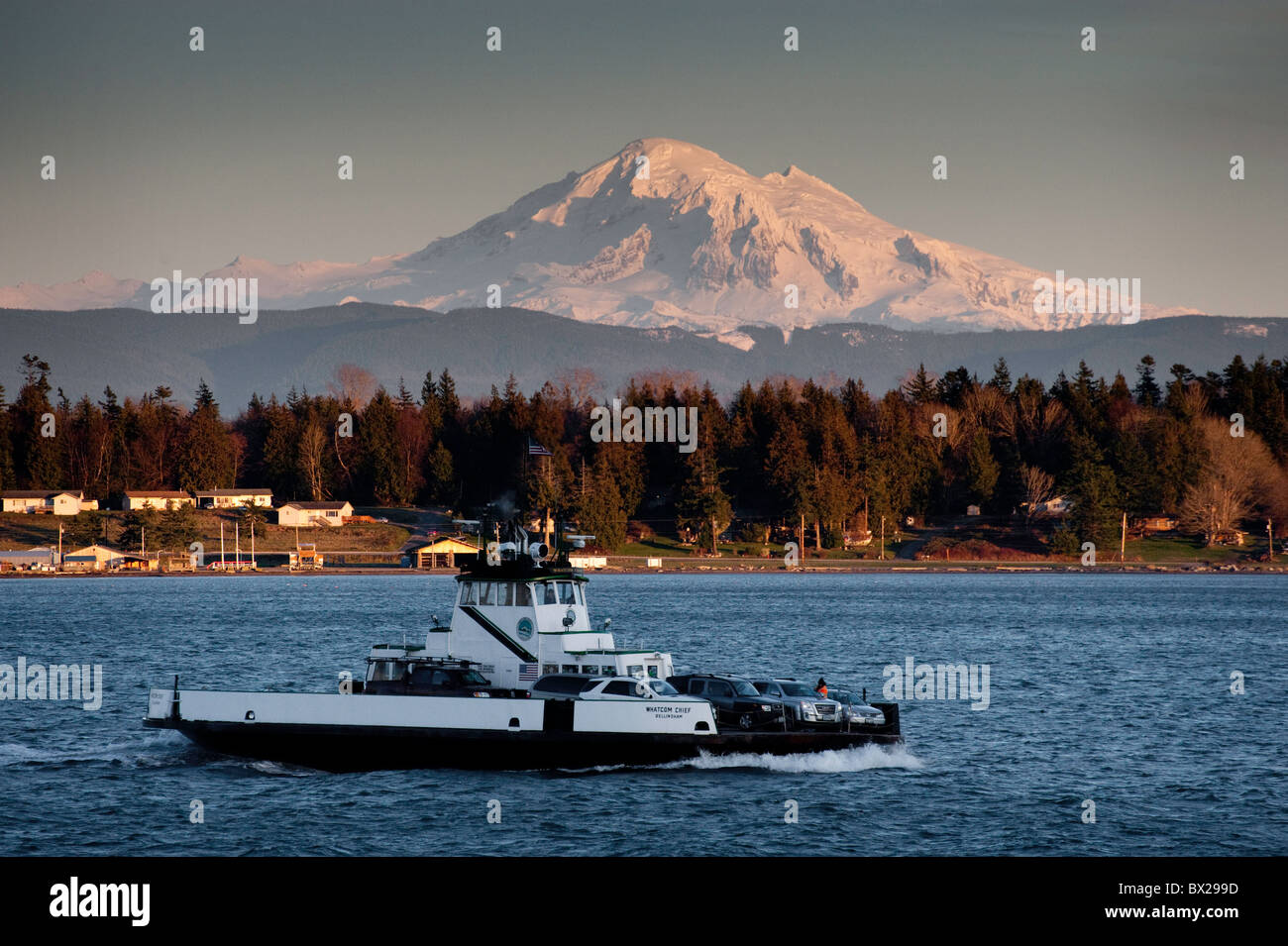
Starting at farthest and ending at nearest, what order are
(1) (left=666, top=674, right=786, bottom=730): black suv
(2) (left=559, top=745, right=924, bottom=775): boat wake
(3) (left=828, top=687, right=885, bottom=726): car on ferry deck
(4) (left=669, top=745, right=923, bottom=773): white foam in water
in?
(3) (left=828, top=687, right=885, bottom=726): car on ferry deck < (1) (left=666, top=674, right=786, bottom=730): black suv < (4) (left=669, top=745, right=923, bottom=773): white foam in water < (2) (left=559, top=745, right=924, bottom=775): boat wake

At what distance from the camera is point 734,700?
149 feet

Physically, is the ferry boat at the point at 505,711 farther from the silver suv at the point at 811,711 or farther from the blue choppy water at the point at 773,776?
the blue choppy water at the point at 773,776

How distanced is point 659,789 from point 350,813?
8.91 meters

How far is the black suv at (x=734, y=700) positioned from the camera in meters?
44.6

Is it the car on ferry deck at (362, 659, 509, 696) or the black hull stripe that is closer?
the black hull stripe

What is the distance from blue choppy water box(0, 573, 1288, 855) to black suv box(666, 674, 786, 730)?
4.00 ft

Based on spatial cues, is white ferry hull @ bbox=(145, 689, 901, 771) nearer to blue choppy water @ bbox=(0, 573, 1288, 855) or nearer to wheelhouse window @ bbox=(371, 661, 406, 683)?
blue choppy water @ bbox=(0, 573, 1288, 855)

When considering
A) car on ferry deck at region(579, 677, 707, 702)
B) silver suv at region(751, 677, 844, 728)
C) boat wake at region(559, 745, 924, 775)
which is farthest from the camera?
silver suv at region(751, 677, 844, 728)

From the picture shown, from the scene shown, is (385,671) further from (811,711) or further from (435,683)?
(811,711)

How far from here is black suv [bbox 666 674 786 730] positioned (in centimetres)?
4459

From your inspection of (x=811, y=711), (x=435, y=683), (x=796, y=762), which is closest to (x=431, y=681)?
(x=435, y=683)

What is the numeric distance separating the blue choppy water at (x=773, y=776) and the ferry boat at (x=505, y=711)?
71cm

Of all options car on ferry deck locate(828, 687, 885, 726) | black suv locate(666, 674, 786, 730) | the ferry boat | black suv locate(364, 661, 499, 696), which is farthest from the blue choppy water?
black suv locate(364, 661, 499, 696)
